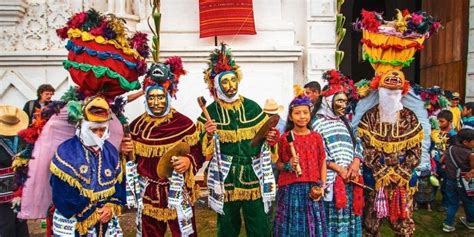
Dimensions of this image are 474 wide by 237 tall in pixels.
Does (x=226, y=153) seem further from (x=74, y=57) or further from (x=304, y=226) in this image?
(x=74, y=57)

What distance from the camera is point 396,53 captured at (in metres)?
4.46

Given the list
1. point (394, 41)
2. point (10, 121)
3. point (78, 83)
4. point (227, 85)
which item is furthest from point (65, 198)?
point (394, 41)

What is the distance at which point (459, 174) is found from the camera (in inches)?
225

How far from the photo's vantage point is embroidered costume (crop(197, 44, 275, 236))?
4.21 meters

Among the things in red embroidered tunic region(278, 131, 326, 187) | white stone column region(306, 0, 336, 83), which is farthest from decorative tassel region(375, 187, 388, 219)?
white stone column region(306, 0, 336, 83)

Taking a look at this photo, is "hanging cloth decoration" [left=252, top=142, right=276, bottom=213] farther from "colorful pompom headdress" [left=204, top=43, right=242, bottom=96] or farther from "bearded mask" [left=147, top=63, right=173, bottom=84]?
"bearded mask" [left=147, top=63, right=173, bottom=84]

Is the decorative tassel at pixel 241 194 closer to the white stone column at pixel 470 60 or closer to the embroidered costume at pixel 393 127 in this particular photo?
the embroidered costume at pixel 393 127

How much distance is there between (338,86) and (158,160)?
1.87 m

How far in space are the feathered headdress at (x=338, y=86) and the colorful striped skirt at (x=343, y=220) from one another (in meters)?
0.91

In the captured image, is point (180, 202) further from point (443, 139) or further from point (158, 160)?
point (443, 139)

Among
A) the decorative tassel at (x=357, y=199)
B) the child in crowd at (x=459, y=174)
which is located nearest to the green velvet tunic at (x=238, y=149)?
the decorative tassel at (x=357, y=199)

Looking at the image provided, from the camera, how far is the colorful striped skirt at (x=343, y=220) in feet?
14.0

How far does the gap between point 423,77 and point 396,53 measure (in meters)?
6.09

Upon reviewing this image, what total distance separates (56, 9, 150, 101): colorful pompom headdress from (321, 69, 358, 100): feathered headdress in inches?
73.0
